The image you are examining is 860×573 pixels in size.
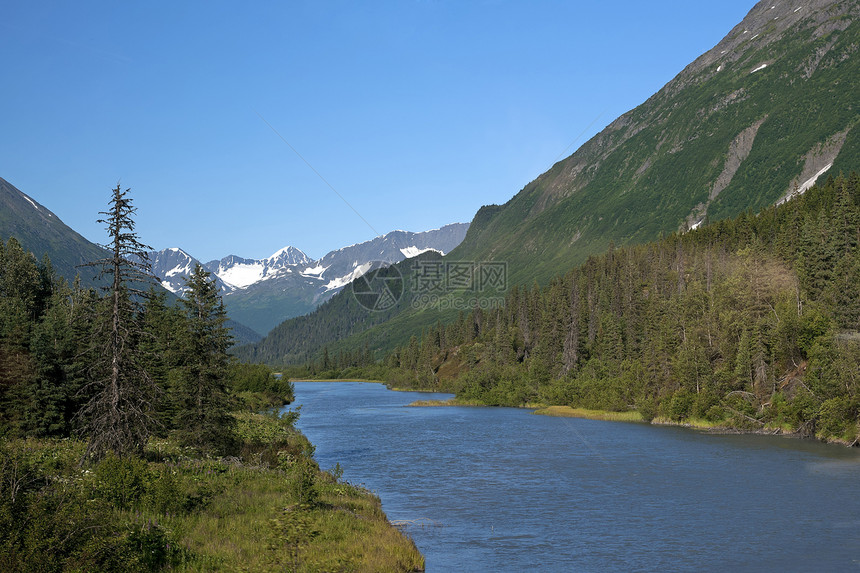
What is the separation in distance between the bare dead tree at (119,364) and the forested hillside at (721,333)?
75.1m

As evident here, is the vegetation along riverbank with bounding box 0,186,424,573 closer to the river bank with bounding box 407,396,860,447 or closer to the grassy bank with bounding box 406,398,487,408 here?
the river bank with bounding box 407,396,860,447

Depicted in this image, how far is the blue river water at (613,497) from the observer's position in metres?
35.1

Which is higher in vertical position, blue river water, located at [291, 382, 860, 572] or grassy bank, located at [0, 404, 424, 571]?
grassy bank, located at [0, 404, 424, 571]

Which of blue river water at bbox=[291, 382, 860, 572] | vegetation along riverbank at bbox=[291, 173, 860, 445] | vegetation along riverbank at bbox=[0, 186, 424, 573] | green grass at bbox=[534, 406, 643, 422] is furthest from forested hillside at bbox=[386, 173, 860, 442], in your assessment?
vegetation along riverbank at bbox=[0, 186, 424, 573]

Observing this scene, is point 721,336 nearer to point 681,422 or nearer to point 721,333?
point 721,333

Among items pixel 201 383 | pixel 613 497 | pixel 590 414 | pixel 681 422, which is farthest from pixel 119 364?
pixel 590 414

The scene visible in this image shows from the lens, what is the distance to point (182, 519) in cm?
2973

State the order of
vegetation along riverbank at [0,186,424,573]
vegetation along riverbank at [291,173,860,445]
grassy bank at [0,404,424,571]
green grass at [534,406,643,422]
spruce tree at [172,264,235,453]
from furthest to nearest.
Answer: green grass at [534,406,643,422] → vegetation along riverbank at [291,173,860,445] → spruce tree at [172,264,235,453] → vegetation along riverbank at [0,186,424,573] → grassy bank at [0,404,424,571]

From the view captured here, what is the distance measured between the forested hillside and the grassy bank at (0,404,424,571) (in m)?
67.5

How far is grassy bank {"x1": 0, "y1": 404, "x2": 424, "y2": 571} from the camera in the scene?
2047 centimetres

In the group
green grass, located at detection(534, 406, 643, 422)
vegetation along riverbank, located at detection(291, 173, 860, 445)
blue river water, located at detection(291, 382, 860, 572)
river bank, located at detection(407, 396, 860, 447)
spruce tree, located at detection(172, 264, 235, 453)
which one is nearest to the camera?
blue river water, located at detection(291, 382, 860, 572)

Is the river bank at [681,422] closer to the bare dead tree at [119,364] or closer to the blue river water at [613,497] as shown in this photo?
the blue river water at [613,497]

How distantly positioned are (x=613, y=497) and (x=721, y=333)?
68.7 meters

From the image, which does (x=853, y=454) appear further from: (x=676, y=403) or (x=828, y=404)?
(x=676, y=403)
